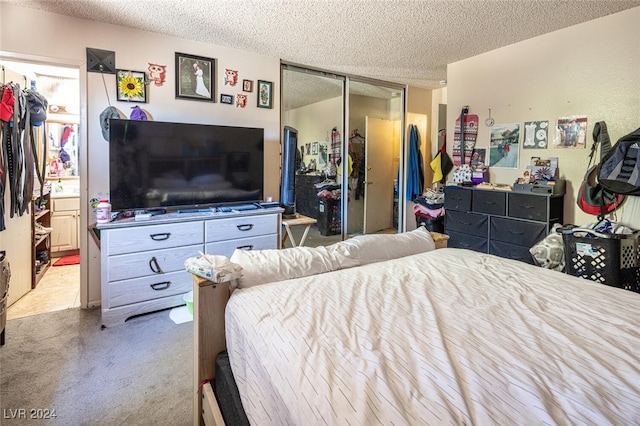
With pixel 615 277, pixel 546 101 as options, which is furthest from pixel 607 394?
pixel 546 101

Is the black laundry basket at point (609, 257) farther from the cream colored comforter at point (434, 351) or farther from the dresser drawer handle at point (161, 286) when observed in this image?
the dresser drawer handle at point (161, 286)

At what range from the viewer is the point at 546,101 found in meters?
3.24

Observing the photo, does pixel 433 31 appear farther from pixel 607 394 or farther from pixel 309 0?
pixel 607 394

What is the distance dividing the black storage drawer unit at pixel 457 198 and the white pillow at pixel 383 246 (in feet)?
5.55

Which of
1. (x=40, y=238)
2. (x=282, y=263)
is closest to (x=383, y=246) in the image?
(x=282, y=263)

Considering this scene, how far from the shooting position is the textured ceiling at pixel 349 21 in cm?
255

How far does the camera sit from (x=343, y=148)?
174 inches

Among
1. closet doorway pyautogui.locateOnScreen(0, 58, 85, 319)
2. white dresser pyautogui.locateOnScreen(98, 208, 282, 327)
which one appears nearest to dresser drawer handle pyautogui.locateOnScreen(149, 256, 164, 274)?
white dresser pyautogui.locateOnScreen(98, 208, 282, 327)

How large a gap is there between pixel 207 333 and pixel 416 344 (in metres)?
0.77

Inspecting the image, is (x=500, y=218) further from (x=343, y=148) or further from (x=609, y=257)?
(x=343, y=148)

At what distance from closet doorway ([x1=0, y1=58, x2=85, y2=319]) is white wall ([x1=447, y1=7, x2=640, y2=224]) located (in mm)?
3847

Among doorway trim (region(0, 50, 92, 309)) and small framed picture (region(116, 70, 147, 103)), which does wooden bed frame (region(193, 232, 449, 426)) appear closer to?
doorway trim (region(0, 50, 92, 309))

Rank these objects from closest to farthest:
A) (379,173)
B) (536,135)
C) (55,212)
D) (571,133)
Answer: (571,133), (536,135), (55,212), (379,173)

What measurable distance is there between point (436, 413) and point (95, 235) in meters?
3.01
